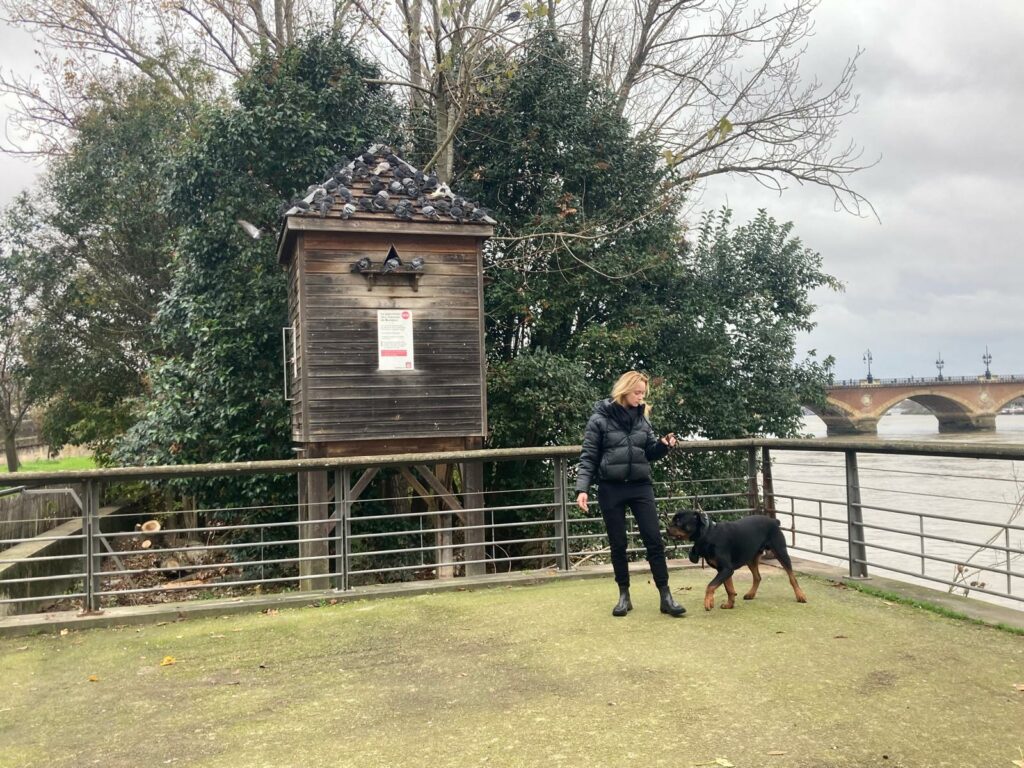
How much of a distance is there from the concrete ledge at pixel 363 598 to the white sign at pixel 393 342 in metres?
3.39

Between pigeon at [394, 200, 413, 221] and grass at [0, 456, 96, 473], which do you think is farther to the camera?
grass at [0, 456, 96, 473]

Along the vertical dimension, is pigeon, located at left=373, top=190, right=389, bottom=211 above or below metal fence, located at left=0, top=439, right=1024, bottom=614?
above

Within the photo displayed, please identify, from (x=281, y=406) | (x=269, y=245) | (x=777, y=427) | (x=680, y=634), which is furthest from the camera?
(x=777, y=427)

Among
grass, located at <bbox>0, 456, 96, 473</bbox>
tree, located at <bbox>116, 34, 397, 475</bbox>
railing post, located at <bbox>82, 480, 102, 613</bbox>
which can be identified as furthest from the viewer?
grass, located at <bbox>0, 456, 96, 473</bbox>

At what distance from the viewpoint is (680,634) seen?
4.75 metres

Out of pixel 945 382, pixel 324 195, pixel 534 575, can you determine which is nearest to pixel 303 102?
pixel 324 195

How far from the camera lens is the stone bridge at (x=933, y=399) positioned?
5000 cm

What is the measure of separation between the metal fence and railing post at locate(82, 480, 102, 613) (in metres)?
0.01

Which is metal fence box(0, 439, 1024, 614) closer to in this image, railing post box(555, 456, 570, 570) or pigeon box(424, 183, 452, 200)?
railing post box(555, 456, 570, 570)

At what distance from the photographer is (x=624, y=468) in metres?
5.29

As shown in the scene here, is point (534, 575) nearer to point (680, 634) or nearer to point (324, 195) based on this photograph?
point (680, 634)

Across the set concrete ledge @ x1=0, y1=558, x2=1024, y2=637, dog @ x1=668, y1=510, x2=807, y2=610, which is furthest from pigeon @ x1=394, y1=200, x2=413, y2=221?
dog @ x1=668, y1=510, x2=807, y2=610

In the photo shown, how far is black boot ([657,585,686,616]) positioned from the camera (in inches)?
204

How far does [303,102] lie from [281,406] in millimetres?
5117
